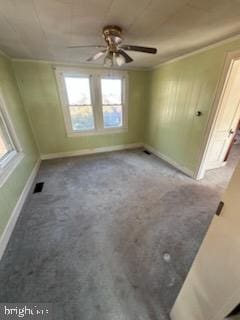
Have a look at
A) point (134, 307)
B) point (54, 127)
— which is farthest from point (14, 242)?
point (54, 127)

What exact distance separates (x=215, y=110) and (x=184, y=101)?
0.74 m

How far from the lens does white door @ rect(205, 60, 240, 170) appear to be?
2.28 meters

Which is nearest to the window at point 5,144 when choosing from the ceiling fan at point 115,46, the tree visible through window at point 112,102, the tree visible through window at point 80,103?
the tree visible through window at point 80,103

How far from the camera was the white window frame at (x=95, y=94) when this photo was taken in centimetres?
333

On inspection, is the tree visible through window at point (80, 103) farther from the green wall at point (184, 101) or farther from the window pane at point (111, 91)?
the green wall at point (184, 101)

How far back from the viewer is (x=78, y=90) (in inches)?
140

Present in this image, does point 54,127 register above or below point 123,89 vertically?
below

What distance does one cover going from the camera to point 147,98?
4160 mm

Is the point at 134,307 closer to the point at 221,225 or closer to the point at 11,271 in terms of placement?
the point at 221,225

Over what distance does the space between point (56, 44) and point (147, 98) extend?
8.71 feet

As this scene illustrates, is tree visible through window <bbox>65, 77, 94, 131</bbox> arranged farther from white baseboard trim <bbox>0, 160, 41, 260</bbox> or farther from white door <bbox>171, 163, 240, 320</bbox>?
white door <bbox>171, 163, 240, 320</bbox>

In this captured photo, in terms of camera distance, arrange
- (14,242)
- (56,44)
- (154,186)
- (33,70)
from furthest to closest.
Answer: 1. (33,70)
2. (154,186)
3. (56,44)
4. (14,242)

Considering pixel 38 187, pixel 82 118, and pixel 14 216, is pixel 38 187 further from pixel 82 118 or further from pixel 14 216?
pixel 82 118

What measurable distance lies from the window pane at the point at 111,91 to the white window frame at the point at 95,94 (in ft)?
0.30
